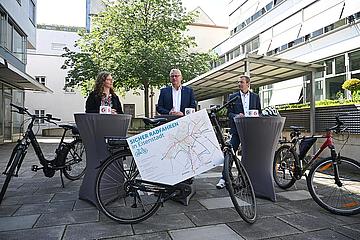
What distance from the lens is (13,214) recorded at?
3033 mm

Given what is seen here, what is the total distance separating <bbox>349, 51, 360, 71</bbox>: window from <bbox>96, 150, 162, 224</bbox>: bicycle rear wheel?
33.8ft

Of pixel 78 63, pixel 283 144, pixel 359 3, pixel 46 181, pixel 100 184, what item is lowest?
pixel 46 181

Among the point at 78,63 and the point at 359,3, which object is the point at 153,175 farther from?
the point at 78,63

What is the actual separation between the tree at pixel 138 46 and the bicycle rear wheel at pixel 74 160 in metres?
9.46

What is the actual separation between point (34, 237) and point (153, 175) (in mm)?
1094

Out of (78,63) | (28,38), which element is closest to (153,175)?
(78,63)

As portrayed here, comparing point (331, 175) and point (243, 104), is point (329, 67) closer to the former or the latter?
point (243, 104)

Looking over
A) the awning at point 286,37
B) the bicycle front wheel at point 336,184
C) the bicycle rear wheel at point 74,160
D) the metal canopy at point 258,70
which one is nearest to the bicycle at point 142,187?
the bicycle front wheel at point 336,184

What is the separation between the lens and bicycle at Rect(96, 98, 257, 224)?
9.12ft

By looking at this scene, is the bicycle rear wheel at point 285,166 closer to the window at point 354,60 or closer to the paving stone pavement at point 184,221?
the paving stone pavement at point 184,221

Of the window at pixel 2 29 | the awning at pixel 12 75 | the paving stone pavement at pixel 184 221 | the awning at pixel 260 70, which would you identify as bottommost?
the paving stone pavement at pixel 184 221

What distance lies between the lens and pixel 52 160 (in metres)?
4.18

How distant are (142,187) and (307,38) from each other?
12711 mm

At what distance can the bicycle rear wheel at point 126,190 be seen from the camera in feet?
9.18
